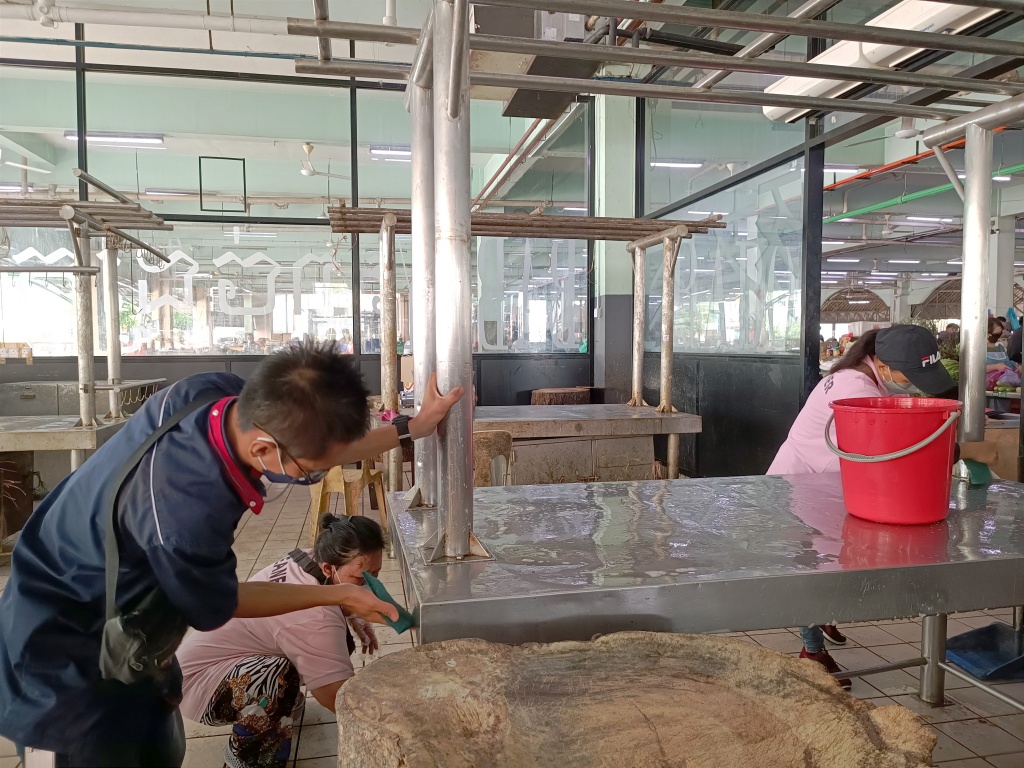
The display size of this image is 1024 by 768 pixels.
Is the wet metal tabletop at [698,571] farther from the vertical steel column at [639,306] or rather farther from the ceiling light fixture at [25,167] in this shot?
the ceiling light fixture at [25,167]

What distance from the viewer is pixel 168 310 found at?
7422mm

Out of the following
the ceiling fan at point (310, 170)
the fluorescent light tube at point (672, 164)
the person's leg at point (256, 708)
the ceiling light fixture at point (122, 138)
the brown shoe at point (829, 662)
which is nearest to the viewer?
the person's leg at point (256, 708)

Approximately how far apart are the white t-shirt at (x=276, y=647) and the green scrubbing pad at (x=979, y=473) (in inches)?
85.4

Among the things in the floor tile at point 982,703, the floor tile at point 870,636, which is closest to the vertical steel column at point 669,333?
the floor tile at point 870,636

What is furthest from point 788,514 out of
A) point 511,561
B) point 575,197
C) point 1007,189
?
point 1007,189

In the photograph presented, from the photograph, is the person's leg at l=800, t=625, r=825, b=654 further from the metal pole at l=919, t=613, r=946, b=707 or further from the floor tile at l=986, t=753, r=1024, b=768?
the floor tile at l=986, t=753, r=1024, b=768

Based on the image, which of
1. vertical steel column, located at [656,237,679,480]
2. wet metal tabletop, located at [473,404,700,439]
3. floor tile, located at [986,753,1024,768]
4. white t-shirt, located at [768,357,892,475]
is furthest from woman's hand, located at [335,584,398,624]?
vertical steel column, located at [656,237,679,480]

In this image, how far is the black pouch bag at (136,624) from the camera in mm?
1257

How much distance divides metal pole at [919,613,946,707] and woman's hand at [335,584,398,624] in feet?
7.06

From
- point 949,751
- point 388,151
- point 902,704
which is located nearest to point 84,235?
point 388,151

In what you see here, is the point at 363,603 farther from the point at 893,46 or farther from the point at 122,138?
the point at 122,138

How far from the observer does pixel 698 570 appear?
1.56m

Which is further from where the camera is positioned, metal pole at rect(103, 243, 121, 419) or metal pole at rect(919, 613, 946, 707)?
metal pole at rect(103, 243, 121, 419)

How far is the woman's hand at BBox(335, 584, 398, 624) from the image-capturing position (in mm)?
1505
